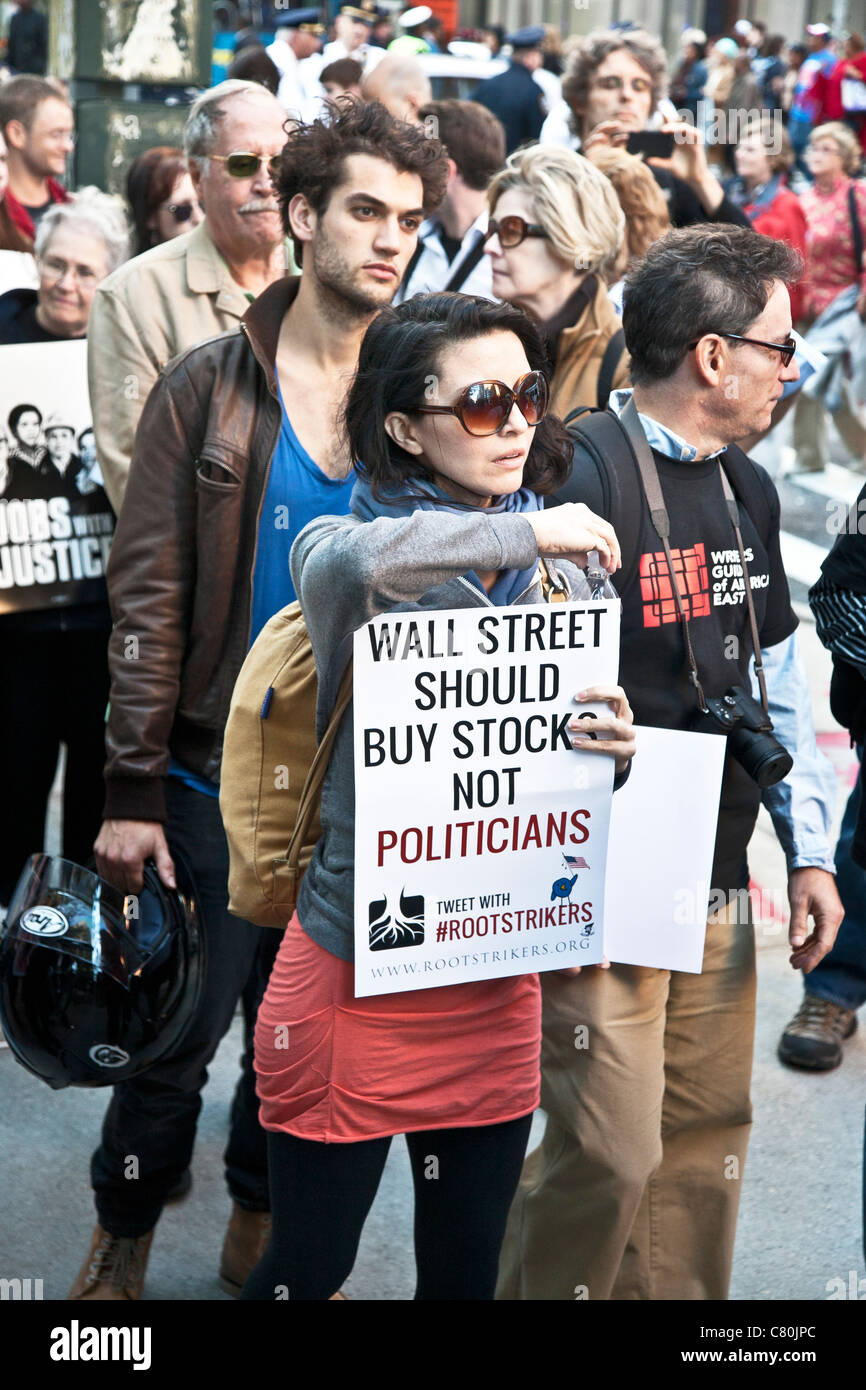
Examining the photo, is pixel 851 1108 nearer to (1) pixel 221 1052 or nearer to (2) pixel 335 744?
(1) pixel 221 1052

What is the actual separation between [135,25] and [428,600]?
564cm

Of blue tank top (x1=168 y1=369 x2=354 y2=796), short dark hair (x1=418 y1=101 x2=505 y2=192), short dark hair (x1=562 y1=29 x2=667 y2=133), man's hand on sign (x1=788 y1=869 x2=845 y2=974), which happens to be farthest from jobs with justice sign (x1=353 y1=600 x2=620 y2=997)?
short dark hair (x1=562 y1=29 x2=667 y2=133)

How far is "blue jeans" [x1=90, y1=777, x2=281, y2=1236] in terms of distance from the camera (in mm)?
3031

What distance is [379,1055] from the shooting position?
2.28 metres

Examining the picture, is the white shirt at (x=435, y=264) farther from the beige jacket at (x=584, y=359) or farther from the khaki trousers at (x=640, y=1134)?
the khaki trousers at (x=640, y=1134)

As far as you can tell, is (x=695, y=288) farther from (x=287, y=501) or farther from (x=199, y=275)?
(x=199, y=275)

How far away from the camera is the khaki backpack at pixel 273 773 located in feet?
7.73

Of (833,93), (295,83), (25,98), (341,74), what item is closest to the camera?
(25,98)

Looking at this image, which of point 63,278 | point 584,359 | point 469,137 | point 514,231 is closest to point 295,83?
point 469,137

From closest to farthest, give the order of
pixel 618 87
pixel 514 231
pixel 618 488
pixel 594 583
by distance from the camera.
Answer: pixel 594 583
pixel 618 488
pixel 514 231
pixel 618 87

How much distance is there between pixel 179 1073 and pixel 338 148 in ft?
5.85

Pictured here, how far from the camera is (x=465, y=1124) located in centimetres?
232

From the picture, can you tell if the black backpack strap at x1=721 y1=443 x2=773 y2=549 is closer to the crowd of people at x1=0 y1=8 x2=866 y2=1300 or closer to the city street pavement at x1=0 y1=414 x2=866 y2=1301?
the crowd of people at x1=0 y1=8 x2=866 y2=1300

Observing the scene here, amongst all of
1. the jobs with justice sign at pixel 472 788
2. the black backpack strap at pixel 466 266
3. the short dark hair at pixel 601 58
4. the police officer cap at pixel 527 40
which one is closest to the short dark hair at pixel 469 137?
the short dark hair at pixel 601 58
